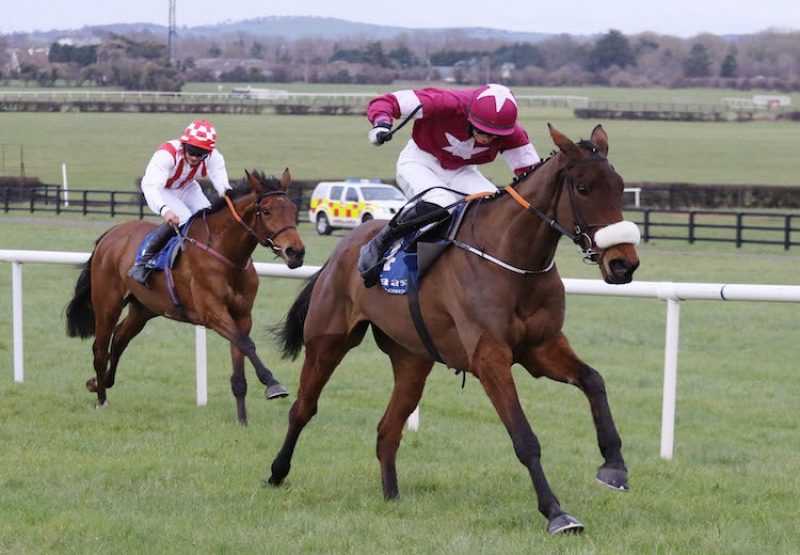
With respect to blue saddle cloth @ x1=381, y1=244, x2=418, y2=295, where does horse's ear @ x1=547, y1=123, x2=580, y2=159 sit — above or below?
above

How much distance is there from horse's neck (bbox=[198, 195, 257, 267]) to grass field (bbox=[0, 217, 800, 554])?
41.5 inches

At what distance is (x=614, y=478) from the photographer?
514cm

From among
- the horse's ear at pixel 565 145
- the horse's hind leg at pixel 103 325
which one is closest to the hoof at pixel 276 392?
the horse's hind leg at pixel 103 325

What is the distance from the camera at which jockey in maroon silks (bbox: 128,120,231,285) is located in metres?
8.91

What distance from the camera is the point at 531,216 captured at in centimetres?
547

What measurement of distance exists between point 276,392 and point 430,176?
2063 mm

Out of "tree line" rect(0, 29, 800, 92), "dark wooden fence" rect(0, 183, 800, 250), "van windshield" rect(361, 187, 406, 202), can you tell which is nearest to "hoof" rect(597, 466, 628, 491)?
"dark wooden fence" rect(0, 183, 800, 250)

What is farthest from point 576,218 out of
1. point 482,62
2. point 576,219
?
point 482,62

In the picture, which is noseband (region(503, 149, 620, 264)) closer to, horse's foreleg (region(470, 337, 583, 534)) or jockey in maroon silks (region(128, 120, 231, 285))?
horse's foreleg (region(470, 337, 583, 534))

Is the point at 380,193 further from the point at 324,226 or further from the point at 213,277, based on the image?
the point at 213,277

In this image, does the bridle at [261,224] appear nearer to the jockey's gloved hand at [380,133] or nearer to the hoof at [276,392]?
the hoof at [276,392]

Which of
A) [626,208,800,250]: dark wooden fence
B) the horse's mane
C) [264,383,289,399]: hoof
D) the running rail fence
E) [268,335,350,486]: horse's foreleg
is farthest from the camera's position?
[626,208,800,250]: dark wooden fence

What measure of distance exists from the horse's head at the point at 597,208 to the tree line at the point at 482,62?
378ft

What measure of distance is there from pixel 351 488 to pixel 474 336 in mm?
1285
